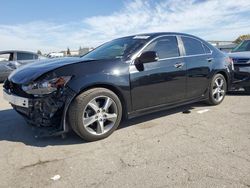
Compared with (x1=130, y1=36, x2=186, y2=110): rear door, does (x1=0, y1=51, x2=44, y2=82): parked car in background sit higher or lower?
higher

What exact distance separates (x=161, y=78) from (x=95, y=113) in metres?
1.35

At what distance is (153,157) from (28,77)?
2.06 metres

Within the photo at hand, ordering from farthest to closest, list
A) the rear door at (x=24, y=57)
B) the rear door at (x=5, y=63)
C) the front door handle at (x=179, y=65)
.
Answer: the rear door at (x=24, y=57) < the rear door at (x=5, y=63) < the front door handle at (x=179, y=65)

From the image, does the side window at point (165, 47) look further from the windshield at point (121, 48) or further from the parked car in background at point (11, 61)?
the parked car in background at point (11, 61)

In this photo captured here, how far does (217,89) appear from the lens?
604 centimetres

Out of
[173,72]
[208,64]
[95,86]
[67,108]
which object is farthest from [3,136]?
[208,64]

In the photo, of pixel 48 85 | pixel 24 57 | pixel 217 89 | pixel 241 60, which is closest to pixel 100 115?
pixel 48 85

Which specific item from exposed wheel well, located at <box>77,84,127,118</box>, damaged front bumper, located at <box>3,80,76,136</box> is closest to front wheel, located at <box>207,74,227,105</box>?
exposed wheel well, located at <box>77,84,127,118</box>

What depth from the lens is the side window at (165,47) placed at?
15.7ft

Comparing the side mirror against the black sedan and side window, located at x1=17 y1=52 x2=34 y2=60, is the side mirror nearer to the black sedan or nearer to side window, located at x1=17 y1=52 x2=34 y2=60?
the black sedan

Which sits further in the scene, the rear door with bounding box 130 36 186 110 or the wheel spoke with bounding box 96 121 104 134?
the rear door with bounding box 130 36 186 110

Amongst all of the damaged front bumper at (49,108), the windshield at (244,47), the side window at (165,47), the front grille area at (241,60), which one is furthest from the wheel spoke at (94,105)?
the windshield at (244,47)

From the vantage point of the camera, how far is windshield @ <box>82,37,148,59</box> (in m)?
4.59

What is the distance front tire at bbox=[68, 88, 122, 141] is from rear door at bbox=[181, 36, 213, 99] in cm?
175
